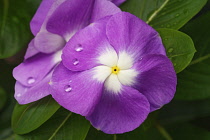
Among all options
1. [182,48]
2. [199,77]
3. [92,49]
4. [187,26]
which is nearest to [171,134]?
[199,77]

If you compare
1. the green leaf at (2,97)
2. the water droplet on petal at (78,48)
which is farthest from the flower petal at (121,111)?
the green leaf at (2,97)

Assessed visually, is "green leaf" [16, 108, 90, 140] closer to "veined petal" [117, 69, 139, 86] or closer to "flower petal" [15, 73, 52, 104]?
"flower petal" [15, 73, 52, 104]

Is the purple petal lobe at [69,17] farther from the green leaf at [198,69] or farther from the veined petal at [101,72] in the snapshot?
the green leaf at [198,69]

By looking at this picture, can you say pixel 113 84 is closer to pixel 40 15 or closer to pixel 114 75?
pixel 114 75

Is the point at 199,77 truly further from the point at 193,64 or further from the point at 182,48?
the point at 182,48

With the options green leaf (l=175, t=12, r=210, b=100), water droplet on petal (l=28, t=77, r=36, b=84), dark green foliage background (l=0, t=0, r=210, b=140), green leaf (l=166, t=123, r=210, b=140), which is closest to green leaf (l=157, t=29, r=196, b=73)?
dark green foliage background (l=0, t=0, r=210, b=140)

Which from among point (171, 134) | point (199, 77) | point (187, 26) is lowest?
point (171, 134)
